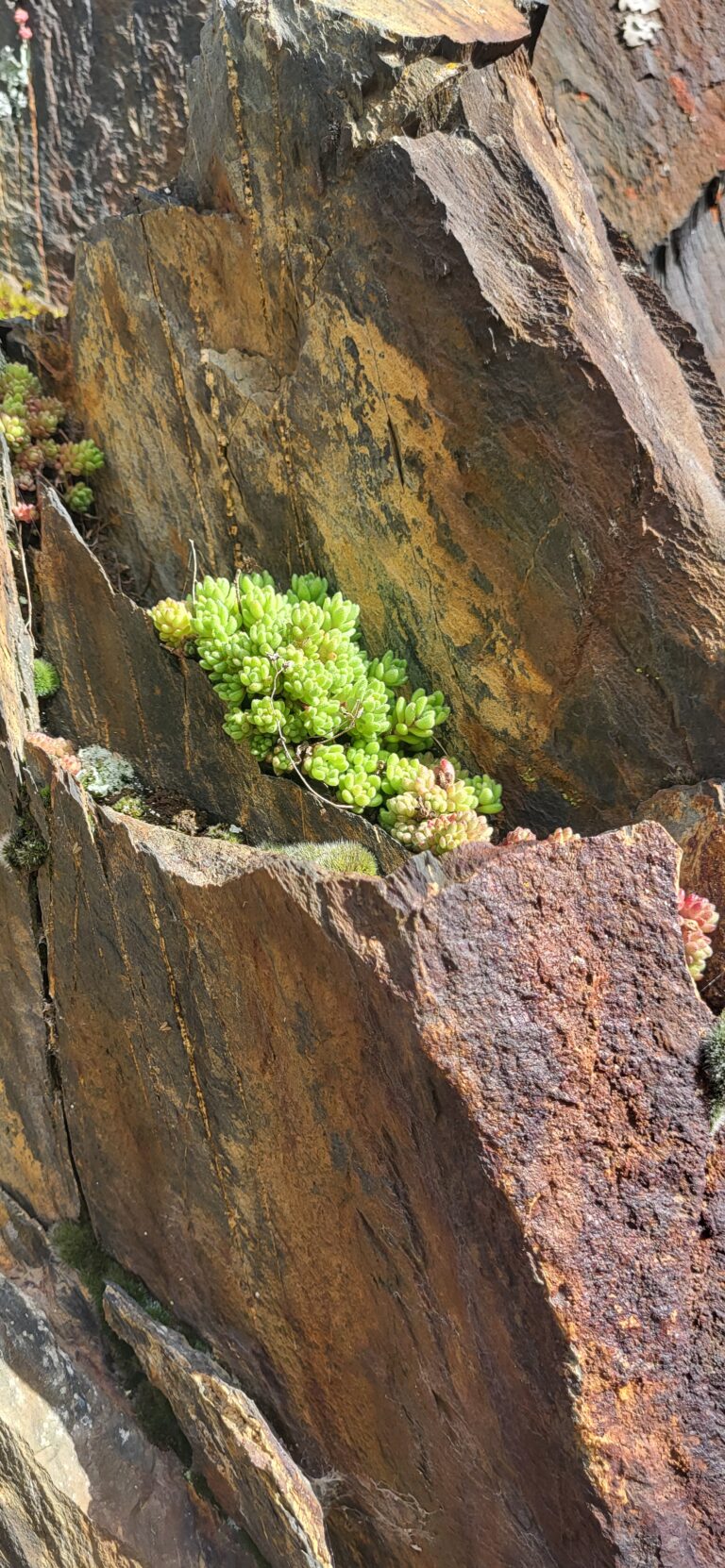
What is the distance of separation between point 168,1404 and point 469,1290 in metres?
2.60

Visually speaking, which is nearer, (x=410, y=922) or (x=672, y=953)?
(x=410, y=922)

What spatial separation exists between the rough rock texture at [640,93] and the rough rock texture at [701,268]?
16 centimetres

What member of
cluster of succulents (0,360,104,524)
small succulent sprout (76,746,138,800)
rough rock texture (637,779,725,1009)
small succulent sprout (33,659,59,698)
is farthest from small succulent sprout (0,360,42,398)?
rough rock texture (637,779,725,1009)

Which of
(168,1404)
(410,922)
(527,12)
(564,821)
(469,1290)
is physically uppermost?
(527,12)

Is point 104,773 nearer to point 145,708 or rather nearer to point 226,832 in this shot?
point 145,708

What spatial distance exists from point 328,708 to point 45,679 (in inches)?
85.9

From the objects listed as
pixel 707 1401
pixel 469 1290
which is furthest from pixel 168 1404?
pixel 707 1401

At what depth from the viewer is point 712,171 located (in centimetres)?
620

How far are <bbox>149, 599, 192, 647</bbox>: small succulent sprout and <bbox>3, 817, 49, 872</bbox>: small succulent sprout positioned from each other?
1402 mm

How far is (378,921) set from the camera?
3.76 metres

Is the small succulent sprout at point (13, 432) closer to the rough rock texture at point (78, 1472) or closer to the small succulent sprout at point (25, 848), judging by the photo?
the small succulent sprout at point (25, 848)

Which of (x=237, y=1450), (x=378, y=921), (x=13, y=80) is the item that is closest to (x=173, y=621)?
(x=378, y=921)

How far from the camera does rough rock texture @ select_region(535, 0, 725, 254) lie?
6.16m

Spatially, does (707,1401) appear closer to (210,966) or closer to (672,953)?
(672,953)
